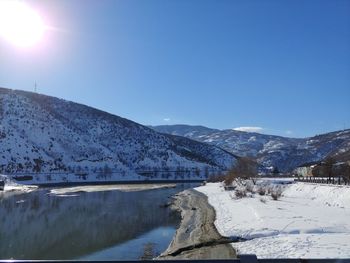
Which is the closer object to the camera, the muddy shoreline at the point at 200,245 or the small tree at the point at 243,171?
the muddy shoreline at the point at 200,245

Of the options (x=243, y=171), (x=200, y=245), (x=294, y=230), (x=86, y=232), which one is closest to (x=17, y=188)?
(x=243, y=171)

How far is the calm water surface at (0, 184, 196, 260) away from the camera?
77.0ft

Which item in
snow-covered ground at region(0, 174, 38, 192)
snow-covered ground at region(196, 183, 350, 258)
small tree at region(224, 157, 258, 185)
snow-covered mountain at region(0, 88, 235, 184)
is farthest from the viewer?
snow-covered mountain at region(0, 88, 235, 184)

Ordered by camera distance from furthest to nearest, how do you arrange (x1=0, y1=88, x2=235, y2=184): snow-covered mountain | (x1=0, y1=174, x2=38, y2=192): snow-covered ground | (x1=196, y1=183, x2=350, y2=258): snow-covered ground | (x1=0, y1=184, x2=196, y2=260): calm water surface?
(x1=0, y1=88, x2=235, y2=184): snow-covered mountain < (x1=0, y1=174, x2=38, y2=192): snow-covered ground < (x1=0, y1=184, x2=196, y2=260): calm water surface < (x1=196, y1=183, x2=350, y2=258): snow-covered ground

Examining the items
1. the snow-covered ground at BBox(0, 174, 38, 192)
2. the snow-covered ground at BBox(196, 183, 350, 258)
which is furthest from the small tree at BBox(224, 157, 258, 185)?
the snow-covered ground at BBox(196, 183, 350, 258)

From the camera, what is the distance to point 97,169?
158m

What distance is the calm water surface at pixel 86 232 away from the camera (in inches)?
925

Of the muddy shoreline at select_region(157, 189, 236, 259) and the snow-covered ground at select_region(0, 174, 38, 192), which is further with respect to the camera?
the snow-covered ground at select_region(0, 174, 38, 192)

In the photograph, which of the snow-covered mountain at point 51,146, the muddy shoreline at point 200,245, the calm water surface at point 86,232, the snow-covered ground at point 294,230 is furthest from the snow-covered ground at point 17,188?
the muddy shoreline at point 200,245

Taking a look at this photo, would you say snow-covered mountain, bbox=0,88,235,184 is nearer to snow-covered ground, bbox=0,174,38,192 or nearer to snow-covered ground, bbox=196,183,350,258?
snow-covered ground, bbox=0,174,38,192

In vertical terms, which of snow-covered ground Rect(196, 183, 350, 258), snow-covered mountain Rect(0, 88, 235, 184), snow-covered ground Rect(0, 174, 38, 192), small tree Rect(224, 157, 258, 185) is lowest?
snow-covered ground Rect(196, 183, 350, 258)

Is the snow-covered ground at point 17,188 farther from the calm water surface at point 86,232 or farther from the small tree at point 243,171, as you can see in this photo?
the calm water surface at point 86,232

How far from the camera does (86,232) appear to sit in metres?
31.0

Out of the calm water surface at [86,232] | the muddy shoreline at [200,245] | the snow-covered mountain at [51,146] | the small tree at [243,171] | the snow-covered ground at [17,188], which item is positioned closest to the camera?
the muddy shoreline at [200,245]
